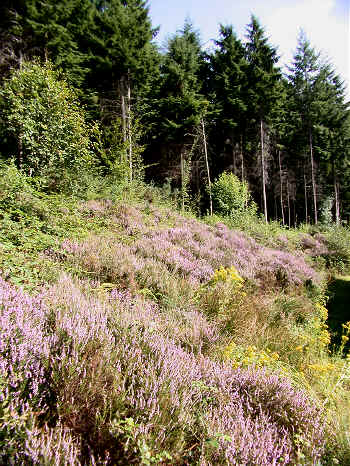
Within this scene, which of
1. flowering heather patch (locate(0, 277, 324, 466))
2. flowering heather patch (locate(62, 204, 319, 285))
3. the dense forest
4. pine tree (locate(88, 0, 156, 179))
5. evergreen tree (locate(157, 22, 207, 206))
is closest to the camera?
flowering heather patch (locate(0, 277, 324, 466))

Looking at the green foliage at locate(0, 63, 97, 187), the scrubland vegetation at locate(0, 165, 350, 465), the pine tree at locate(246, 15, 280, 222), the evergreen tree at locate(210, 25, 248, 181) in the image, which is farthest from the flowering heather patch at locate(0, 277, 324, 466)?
the evergreen tree at locate(210, 25, 248, 181)

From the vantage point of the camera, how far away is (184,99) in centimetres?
2031

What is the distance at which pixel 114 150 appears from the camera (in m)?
14.0

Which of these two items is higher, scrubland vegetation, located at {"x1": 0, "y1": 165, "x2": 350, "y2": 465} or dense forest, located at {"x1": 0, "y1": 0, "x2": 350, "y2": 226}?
dense forest, located at {"x1": 0, "y1": 0, "x2": 350, "y2": 226}

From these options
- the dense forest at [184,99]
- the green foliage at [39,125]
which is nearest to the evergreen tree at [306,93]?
the dense forest at [184,99]

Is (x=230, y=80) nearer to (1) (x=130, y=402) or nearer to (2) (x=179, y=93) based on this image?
(2) (x=179, y=93)

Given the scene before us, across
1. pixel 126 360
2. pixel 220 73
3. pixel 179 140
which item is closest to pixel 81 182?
pixel 126 360

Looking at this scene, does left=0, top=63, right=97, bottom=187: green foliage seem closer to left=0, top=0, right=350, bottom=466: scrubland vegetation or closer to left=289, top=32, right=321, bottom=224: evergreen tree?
left=0, top=0, right=350, bottom=466: scrubland vegetation

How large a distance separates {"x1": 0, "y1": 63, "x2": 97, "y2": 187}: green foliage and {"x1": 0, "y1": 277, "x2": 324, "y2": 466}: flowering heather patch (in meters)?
8.03

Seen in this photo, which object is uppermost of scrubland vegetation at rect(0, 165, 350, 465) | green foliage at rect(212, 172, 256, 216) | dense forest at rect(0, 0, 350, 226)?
dense forest at rect(0, 0, 350, 226)

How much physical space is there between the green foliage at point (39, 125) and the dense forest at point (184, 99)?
166mm

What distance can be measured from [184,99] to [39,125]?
48.6 feet

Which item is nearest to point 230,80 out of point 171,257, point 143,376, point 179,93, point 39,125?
point 179,93

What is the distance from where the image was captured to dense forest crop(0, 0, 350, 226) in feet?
40.9
